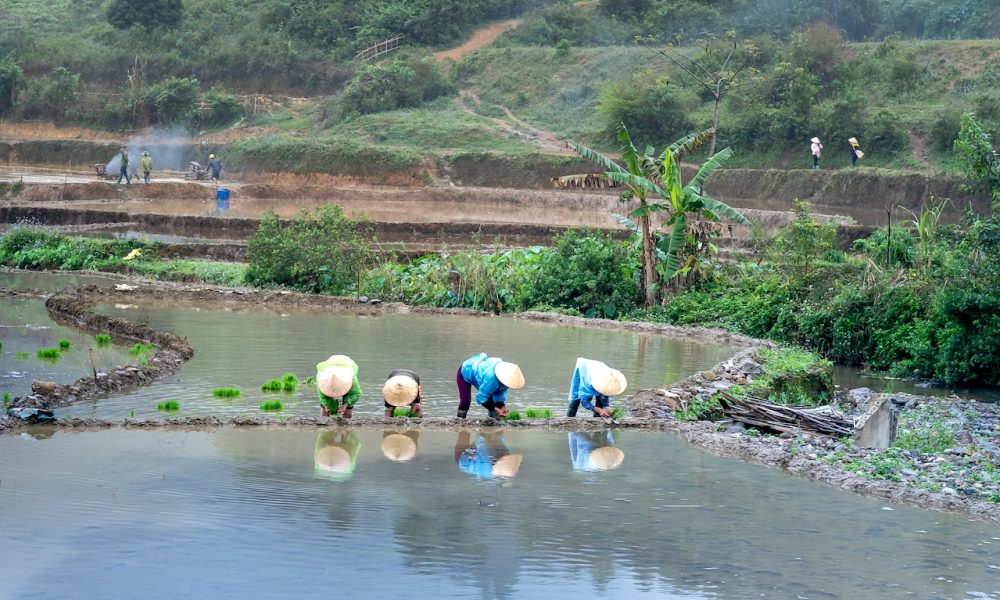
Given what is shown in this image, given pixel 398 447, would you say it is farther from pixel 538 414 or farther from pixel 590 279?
pixel 590 279

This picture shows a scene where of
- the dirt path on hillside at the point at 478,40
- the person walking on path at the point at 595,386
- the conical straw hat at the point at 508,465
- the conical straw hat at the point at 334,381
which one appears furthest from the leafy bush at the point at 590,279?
the dirt path on hillside at the point at 478,40

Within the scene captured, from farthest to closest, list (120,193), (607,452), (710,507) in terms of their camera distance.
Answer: (120,193) < (607,452) < (710,507)

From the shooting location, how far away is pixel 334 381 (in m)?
12.1

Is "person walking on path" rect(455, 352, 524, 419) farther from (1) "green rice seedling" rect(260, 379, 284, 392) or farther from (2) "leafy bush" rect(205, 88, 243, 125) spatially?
(2) "leafy bush" rect(205, 88, 243, 125)

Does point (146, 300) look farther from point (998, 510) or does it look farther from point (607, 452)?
point (998, 510)

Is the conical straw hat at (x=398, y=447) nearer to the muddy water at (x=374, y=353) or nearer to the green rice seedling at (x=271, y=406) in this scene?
the muddy water at (x=374, y=353)

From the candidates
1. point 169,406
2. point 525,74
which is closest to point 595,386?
point 169,406

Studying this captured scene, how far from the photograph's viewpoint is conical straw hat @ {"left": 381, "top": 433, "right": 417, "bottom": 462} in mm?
11109

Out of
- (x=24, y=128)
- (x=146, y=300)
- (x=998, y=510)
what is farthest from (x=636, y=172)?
(x=24, y=128)

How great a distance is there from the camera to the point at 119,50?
63250 mm

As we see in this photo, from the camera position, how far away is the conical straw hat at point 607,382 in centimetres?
1241

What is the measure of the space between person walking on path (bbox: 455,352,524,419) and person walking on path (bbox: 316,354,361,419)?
119cm

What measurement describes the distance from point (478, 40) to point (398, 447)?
53714 millimetres

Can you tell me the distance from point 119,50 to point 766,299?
169ft
